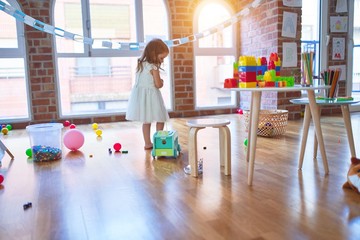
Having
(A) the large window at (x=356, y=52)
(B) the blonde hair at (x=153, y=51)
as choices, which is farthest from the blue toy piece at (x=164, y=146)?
(A) the large window at (x=356, y=52)

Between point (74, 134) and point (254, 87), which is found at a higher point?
point (254, 87)

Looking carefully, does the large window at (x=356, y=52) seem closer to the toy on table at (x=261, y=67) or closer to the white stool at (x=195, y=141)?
the toy on table at (x=261, y=67)

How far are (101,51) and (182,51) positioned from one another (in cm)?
115

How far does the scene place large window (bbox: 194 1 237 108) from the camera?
16.6ft

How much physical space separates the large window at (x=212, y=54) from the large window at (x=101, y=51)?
0.51 m

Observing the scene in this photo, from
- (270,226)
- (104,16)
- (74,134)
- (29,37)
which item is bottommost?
(270,226)

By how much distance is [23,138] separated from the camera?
358 centimetres

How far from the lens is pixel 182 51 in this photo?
4.91m

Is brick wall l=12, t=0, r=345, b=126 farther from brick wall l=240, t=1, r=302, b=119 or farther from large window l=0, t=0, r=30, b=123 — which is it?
large window l=0, t=0, r=30, b=123

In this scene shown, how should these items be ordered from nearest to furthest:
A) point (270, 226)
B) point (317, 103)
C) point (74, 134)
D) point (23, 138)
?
point (270, 226), point (317, 103), point (74, 134), point (23, 138)

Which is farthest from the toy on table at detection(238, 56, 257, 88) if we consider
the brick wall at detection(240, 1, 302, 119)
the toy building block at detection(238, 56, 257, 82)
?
the brick wall at detection(240, 1, 302, 119)

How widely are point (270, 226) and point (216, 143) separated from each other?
166 centimetres

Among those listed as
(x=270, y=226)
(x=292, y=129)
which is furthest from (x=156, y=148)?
(x=292, y=129)

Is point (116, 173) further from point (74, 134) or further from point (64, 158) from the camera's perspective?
point (74, 134)
